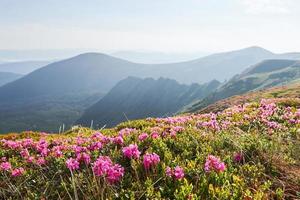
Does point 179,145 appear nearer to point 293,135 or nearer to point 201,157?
point 201,157

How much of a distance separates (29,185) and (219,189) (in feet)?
12.6

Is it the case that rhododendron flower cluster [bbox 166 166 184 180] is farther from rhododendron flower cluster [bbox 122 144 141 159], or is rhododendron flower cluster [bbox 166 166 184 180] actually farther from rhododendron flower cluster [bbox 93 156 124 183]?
rhododendron flower cluster [bbox 122 144 141 159]

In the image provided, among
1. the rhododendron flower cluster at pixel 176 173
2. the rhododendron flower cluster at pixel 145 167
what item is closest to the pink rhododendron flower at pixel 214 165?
the rhododendron flower cluster at pixel 145 167

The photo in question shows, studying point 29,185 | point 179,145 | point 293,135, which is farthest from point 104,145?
point 293,135

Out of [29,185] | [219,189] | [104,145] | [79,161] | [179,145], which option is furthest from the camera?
[104,145]

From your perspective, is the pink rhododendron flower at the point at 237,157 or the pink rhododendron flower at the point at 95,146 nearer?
the pink rhododendron flower at the point at 237,157

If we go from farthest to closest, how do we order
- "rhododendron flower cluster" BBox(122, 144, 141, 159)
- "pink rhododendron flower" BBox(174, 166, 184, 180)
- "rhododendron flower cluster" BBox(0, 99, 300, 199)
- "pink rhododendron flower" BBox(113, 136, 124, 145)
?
"pink rhododendron flower" BBox(113, 136, 124, 145), "rhododendron flower cluster" BBox(122, 144, 141, 159), "pink rhododendron flower" BBox(174, 166, 184, 180), "rhododendron flower cluster" BBox(0, 99, 300, 199)

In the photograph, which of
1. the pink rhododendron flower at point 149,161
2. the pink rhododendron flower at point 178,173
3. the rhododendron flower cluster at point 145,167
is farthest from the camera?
the pink rhododendron flower at point 149,161

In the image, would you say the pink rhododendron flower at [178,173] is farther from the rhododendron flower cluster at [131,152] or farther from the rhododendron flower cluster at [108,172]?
the rhododendron flower cluster at [131,152]

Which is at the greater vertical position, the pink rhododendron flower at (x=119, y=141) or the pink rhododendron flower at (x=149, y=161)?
the pink rhododendron flower at (x=149, y=161)

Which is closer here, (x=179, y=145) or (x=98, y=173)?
(x=98, y=173)

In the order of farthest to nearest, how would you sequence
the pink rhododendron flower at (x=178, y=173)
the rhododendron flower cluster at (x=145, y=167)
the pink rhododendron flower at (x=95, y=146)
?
the pink rhododendron flower at (x=95, y=146) < the pink rhododendron flower at (x=178, y=173) < the rhododendron flower cluster at (x=145, y=167)

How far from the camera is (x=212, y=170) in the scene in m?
6.96

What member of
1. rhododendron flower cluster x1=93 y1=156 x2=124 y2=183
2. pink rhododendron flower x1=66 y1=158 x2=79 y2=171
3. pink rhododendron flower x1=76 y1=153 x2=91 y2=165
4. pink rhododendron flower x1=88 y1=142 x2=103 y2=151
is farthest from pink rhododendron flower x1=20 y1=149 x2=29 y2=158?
rhododendron flower cluster x1=93 y1=156 x2=124 y2=183
